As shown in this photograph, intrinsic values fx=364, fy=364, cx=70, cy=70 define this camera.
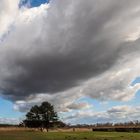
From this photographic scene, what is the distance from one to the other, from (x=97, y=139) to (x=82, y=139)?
124 inches

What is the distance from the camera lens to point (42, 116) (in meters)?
144

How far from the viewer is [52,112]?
471 feet

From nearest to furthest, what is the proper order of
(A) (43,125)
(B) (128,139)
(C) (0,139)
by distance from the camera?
(C) (0,139) → (B) (128,139) → (A) (43,125)

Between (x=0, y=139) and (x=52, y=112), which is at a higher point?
(x=52, y=112)

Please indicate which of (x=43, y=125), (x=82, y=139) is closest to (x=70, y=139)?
(x=82, y=139)

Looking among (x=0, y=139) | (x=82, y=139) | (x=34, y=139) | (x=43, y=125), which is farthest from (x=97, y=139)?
(x=43, y=125)

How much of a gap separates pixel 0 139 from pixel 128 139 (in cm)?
2545

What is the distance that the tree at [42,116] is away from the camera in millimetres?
142125

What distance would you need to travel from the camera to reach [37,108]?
14588cm

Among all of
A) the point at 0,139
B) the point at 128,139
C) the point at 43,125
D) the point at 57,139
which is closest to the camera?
the point at 0,139

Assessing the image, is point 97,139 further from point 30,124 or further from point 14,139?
point 30,124

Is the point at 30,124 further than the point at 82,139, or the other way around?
the point at 30,124

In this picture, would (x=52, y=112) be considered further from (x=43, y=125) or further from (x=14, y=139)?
(x=14, y=139)

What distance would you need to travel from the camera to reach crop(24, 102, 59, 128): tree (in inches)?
5595
